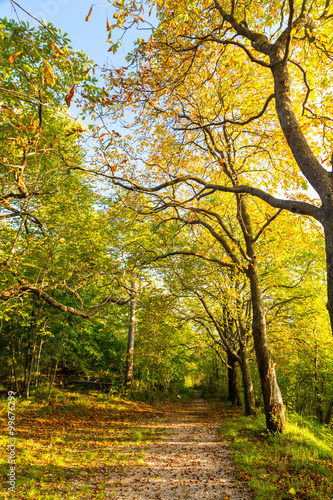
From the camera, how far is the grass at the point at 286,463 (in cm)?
390

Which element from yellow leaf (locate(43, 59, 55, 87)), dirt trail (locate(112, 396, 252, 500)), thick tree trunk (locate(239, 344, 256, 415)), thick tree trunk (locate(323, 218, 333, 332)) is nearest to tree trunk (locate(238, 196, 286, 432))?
dirt trail (locate(112, 396, 252, 500))

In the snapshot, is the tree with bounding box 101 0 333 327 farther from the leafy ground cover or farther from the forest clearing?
the leafy ground cover

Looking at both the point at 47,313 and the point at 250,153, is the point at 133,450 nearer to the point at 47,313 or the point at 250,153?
the point at 47,313

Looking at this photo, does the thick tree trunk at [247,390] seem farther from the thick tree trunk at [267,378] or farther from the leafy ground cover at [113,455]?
the thick tree trunk at [267,378]

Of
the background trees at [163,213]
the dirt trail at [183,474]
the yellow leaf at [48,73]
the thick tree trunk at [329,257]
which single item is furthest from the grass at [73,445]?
the yellow leaf at [48,73]

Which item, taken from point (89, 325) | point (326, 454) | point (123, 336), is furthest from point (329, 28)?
point (123, 336)

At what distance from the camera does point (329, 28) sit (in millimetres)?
4773

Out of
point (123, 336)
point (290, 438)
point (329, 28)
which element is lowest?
point (290, 438)

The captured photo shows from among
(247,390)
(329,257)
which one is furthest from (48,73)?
(247,390)

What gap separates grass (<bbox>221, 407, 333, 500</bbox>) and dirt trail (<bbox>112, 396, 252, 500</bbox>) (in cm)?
29

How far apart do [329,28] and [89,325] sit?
12807mm

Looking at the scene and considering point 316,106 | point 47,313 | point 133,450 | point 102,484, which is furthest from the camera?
point 47,313

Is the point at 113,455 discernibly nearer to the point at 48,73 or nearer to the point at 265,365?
the point at 265,365

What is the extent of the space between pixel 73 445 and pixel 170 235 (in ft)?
20.7
